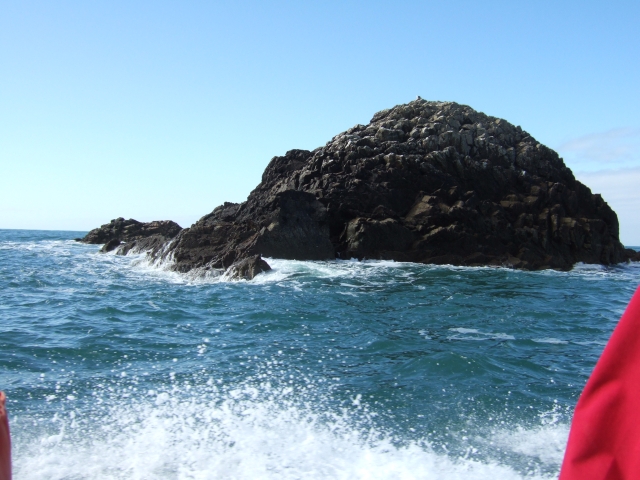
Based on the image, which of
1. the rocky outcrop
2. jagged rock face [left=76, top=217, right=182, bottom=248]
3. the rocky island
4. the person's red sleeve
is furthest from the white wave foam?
jagged rock face [left=76, top=217, right=182, bottom=248]

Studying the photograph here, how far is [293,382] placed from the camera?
9.75m

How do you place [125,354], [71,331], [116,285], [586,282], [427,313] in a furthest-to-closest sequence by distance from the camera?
[586,282] → [116,285] → [427,313] → [71,331] → [125,354]

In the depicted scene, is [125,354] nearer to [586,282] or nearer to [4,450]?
[4,450]

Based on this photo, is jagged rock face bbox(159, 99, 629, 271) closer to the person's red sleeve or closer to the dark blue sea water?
the dark blue sea water

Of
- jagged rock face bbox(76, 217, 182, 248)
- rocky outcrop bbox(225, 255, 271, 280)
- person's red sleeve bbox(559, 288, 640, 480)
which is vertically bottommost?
rocky outcrop bbox(225, 255, 271, 280)

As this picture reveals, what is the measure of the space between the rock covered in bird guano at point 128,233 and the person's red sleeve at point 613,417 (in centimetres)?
3872

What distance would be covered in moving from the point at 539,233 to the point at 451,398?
27.6 meters

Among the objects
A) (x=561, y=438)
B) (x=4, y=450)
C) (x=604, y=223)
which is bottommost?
(x=561, y=438)

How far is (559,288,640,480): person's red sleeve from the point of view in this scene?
54.0 inches

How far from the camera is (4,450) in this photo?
139 cm

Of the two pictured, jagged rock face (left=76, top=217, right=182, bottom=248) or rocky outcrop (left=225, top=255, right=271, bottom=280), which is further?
jagged rock face (left=76, top=217, right=182, bottom=248)

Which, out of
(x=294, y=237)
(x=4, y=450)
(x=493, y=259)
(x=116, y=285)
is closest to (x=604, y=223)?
(x=493, y=259)

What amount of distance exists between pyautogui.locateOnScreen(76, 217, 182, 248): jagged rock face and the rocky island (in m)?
6.78

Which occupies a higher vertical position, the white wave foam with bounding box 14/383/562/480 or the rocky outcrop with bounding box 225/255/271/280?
A: the rocky outcrop with bounding box 225/255/271/280
